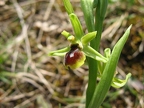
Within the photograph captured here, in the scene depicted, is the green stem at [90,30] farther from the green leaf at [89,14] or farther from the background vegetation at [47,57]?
the background vegetation at [47,57]

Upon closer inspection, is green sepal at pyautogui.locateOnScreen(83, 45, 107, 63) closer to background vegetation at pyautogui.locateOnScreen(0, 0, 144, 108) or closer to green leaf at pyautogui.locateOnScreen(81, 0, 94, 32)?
green leaf at pyautogui.locateOnScreen(81, 0, 94, 32)

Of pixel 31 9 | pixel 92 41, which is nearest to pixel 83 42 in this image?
pixel 92 41

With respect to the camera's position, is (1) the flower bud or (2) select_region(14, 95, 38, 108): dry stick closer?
(1) the flower bud

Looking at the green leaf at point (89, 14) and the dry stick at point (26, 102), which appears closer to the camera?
the green leaf at point (89, 14)

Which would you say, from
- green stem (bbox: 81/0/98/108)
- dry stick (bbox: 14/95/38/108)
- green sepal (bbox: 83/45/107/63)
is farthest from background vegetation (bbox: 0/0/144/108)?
green sepal (bbox: 83/45/107/63)

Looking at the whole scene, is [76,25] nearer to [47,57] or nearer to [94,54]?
[94,54]

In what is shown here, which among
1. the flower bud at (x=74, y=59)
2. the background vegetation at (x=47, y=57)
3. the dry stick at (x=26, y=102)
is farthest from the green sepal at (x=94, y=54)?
the dry stick at (x=26, y=102)

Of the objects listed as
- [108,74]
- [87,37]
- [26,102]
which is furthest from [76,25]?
[26,102]
